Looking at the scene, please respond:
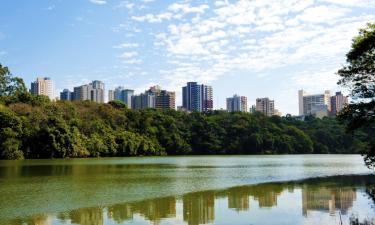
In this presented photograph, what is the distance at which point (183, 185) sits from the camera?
2700 centimetres

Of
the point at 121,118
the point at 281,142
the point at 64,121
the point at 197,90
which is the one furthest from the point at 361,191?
the point at 197,90

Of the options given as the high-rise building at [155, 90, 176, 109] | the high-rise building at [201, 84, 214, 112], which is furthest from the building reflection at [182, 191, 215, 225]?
the high-rise building at [201, 84, 214, 112]

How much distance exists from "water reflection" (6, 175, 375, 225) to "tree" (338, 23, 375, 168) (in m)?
3.04

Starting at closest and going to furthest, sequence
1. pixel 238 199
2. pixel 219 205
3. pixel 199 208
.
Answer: pixel 199 208 < pixel 219 205 < pixel 238 199

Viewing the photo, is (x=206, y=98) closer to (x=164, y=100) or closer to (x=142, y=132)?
(x=164, y=100)

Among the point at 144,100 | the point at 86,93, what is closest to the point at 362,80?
the point at 144,100

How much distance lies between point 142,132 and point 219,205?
74.1m

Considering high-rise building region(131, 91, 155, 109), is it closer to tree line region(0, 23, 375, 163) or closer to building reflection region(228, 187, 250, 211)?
tree line region(0, 23, 375, 163)

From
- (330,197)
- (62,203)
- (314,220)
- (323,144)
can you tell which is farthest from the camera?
(323,144)

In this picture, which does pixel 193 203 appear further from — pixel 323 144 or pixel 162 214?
pixel 323 144

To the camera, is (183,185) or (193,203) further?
(183,185)

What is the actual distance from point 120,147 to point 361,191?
62820 mm

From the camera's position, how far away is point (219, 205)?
18.6m

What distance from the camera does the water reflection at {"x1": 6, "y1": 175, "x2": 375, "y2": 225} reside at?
1544 centimetres
